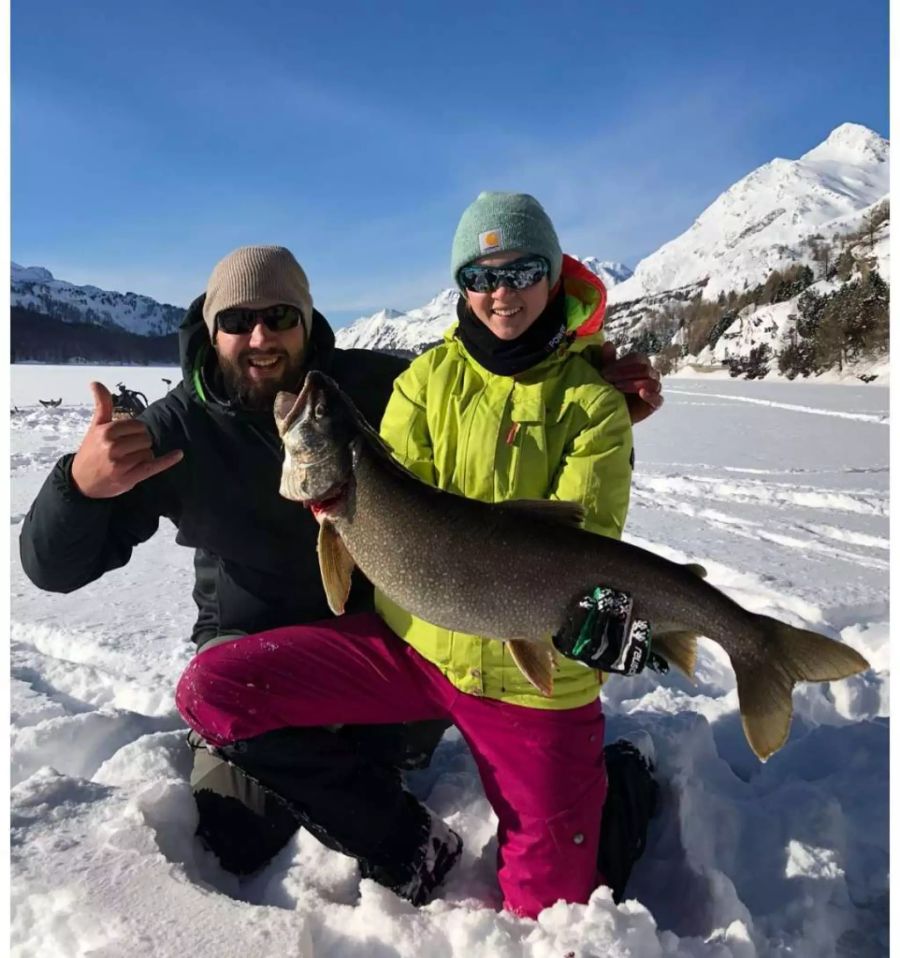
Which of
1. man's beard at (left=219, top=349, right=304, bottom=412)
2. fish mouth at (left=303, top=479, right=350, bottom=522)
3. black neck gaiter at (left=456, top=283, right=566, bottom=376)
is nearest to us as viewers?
fish mouth at (left=303, top=479, right=350, bottom=522)

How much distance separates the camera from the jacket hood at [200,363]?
298cm

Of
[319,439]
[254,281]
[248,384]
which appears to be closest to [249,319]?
[254,281]

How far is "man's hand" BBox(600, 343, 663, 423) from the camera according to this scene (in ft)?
8.48

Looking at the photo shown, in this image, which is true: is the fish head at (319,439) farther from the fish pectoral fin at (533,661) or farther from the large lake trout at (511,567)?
the fish pectoral fin at (533,661)

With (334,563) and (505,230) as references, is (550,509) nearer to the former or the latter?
(334,563)

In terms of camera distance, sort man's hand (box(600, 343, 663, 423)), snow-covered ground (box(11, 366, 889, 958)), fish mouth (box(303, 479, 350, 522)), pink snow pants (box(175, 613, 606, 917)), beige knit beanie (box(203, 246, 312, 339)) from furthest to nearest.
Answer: beige knit beanie (box(203, 246, 312, 339)) → man's hand (box(600, 343, 663, 423)) → pink snow pants (box(175, 613, 606, 917)) → fish mouth (box(303, 479, 350, 522)) → snow-covered ground (box(11, 366, 889, 958))

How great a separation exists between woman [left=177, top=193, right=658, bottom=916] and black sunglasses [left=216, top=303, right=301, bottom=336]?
0.65m

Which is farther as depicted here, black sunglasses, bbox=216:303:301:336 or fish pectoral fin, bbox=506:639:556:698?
black sunglasses, bbox=216:303:301:336

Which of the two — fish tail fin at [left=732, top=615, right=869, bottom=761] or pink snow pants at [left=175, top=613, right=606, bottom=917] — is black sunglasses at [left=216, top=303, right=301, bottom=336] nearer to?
pink snow pants at [left=175, top=613, right=606, bottom=917]

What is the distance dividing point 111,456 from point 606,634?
5.69 feet

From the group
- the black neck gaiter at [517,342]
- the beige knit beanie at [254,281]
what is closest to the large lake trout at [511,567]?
the black neck gaiter at [517,342]

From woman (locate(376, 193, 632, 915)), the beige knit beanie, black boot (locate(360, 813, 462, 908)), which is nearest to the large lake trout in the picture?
woman (locate(376, 193, 632, 915))

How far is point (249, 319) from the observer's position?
2.91m

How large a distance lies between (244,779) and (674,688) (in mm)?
2127
